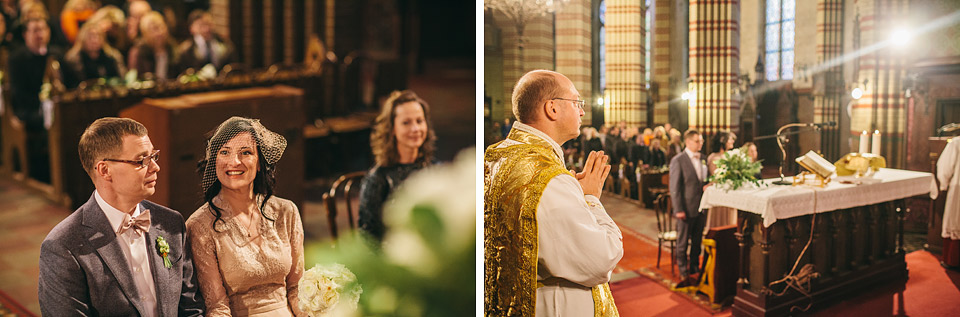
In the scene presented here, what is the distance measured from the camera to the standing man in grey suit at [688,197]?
96.7 inches

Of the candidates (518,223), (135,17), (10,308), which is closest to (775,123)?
(518,223)

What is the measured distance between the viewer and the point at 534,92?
239 centimetres

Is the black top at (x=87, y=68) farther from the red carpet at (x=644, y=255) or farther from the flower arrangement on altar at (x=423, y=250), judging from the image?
the red carpet at (x=644, y=255)

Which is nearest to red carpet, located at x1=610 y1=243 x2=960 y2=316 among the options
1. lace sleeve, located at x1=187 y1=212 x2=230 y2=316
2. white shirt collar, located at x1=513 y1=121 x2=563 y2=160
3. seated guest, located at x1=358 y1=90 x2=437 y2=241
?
white shirt collar, located at x1=513 y1=121 x2=563 y2=160

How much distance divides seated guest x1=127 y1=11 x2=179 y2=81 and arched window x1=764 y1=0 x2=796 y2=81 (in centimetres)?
721

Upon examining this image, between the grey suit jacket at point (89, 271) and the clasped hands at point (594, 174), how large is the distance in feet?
4.93

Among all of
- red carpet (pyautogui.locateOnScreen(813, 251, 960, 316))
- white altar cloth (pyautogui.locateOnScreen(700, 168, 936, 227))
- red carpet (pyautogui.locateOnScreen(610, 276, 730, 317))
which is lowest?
red carpet (pyautogui.locateOnScreen(610, 276, 730, 317))

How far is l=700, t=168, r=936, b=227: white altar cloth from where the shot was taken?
2.32m

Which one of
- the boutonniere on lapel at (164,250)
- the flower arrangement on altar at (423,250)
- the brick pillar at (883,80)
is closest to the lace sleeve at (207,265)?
the boutonniere on lapel at (164,250)

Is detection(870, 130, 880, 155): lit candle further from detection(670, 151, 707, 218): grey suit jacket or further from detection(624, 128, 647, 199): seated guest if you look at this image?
detection(624, 128, 647, 199): seated guest

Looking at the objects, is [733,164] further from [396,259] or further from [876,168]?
[396,259]

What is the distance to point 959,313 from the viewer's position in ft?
7.64

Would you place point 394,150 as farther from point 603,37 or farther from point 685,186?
point 685,186

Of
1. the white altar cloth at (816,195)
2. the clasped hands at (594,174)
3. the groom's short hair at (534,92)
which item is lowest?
the white altar cloth at (816,195)
